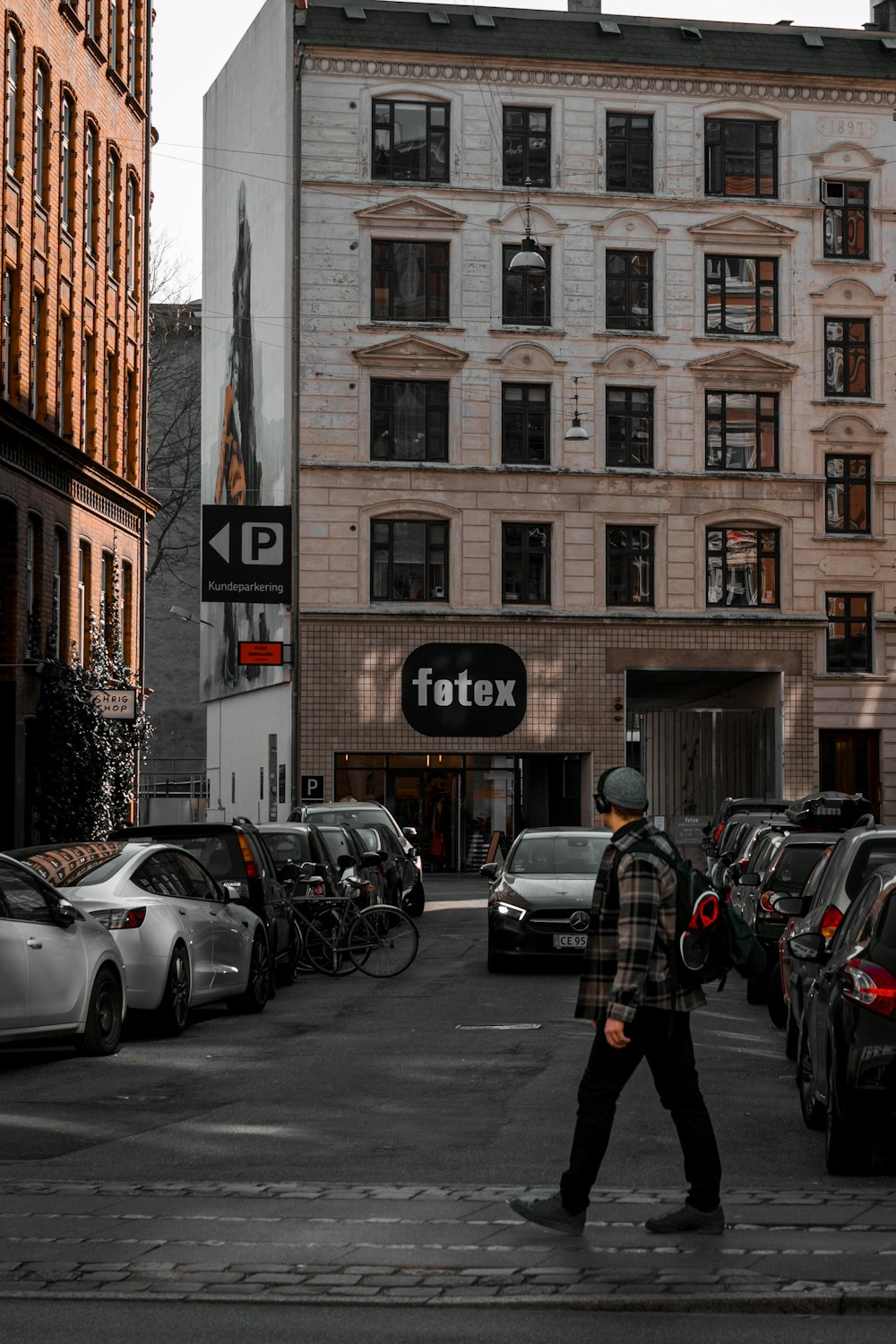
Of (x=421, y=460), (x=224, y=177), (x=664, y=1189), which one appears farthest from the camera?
(x=224, y=177)

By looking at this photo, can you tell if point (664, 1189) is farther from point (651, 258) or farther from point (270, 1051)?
point (651, 258)

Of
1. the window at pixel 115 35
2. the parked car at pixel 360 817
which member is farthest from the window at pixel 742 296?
the parked car at pixel 360 817

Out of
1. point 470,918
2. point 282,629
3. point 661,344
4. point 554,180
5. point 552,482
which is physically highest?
point 554,180

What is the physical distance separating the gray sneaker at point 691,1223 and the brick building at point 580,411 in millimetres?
39771

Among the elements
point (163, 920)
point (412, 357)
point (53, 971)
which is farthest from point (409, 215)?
point (53, 971)

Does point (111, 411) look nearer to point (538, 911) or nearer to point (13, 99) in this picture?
point (13, 99)

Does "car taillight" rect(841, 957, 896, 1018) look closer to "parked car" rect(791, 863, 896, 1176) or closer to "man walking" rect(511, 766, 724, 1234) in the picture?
"parked car" rect(791, 863, 896, 1176)

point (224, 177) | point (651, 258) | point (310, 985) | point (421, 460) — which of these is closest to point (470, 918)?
point (310, 985)

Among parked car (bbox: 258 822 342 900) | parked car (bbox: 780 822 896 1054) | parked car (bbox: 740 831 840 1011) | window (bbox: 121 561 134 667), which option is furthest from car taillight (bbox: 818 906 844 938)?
window (bbox: 121 561 134 667)

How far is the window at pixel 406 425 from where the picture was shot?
1902 inches

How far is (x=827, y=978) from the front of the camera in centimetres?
970

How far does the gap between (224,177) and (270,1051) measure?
47.6m

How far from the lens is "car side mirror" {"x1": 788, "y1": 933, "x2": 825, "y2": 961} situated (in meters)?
10.2

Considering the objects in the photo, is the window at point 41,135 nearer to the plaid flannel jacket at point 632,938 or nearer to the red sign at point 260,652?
the red sign at point 260,652
